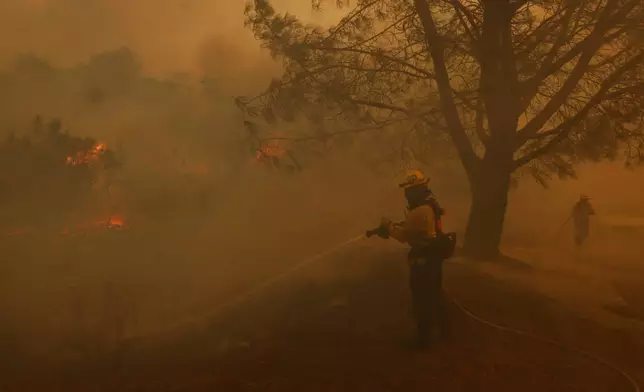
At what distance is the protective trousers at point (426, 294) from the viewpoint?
4.59 metres

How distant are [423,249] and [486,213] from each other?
2.72 metres

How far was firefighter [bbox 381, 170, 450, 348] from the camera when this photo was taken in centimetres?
446

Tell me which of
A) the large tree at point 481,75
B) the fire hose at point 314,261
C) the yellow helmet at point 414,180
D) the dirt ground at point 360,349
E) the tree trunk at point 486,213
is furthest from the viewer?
the tree trunk at point 486,213

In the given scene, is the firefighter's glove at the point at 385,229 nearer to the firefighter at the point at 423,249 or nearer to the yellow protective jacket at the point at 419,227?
the firefighter at the point at 423,249

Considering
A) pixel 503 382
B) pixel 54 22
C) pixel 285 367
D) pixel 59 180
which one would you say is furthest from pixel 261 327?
pixel 54 22

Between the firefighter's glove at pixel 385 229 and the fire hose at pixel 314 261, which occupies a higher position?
the firefighter's glove at pixel 385 229

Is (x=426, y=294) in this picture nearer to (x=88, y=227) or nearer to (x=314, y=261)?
(x=314, y=261)

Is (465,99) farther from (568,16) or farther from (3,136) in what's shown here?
(3,136)

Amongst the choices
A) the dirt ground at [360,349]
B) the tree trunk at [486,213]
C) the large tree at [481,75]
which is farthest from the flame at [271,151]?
the tree trunk at [486,213]

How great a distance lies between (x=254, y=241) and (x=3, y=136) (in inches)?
133

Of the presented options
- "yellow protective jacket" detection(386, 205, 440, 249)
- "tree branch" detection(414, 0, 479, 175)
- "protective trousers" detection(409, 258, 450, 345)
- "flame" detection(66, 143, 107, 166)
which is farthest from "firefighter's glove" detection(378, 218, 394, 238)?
"flame" detection(66, 143, 107, 166)

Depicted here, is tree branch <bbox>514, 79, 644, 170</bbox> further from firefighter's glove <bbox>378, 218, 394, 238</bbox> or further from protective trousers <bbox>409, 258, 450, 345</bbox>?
firefighter's glove <bbox>378, 218, 394, 238</bbox>

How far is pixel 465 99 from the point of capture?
666 centimetres

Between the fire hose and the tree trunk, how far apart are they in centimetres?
142
